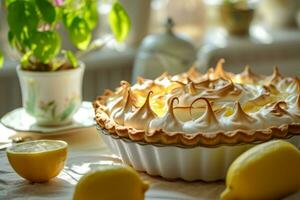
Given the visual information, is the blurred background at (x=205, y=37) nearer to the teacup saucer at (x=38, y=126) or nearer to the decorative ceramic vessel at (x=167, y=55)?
the decorative ceramic vessel at (x=167, y=55)

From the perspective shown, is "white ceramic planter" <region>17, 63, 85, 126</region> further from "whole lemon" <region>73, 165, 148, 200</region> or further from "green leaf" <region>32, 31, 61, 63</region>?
"whole lemon" <region>73, 165, 148, 200</region>

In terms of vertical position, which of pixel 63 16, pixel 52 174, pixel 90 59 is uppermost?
pixel 63 16

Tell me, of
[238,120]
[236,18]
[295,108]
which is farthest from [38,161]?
[236,18]

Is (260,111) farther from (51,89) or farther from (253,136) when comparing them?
(51,89)

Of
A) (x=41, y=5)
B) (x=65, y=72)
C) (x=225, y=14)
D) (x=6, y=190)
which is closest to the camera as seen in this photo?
(x=6, y=190)

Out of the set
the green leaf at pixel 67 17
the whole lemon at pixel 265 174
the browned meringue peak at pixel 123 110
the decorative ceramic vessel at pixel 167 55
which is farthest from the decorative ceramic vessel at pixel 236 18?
the whole lemon at pixel 265 174

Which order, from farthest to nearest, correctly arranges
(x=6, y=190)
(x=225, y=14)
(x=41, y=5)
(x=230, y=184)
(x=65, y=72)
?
(x=225, y=14) < (x=65, y=72) < (x=41, y=5) < (x=6, y=190) < (x=230, y=184)

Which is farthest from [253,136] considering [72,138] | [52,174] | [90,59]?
[90,59]
